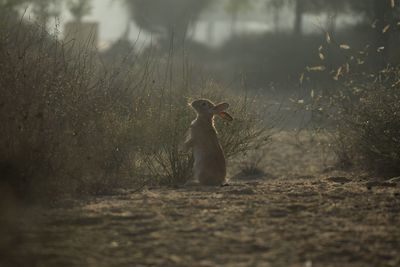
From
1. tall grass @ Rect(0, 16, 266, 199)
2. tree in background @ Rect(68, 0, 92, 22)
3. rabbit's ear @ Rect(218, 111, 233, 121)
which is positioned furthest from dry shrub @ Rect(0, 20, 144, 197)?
tree in background @ Rect(68, 0, 92, 22)

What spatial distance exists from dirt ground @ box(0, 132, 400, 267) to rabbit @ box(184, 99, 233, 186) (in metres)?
1.03

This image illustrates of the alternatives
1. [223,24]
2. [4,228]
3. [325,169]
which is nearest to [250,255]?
[4,228]

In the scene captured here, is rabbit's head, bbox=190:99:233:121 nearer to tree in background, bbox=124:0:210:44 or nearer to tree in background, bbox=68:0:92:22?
tree in background, bbox=68:0:92:22

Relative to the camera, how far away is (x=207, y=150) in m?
7.96

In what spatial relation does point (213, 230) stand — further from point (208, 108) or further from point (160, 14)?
point (160, 14)

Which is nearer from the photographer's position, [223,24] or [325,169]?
[325,169]

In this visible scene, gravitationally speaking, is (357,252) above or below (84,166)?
below

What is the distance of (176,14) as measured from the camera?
104ft

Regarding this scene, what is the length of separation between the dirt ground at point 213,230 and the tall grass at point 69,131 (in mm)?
377

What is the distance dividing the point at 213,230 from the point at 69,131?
1915 mm

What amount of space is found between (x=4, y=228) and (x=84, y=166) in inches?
70.8

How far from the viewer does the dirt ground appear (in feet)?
14.1

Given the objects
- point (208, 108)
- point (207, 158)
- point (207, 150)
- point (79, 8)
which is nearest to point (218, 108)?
point (208, 108)

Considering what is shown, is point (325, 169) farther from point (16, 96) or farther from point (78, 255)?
point (78, 255)
